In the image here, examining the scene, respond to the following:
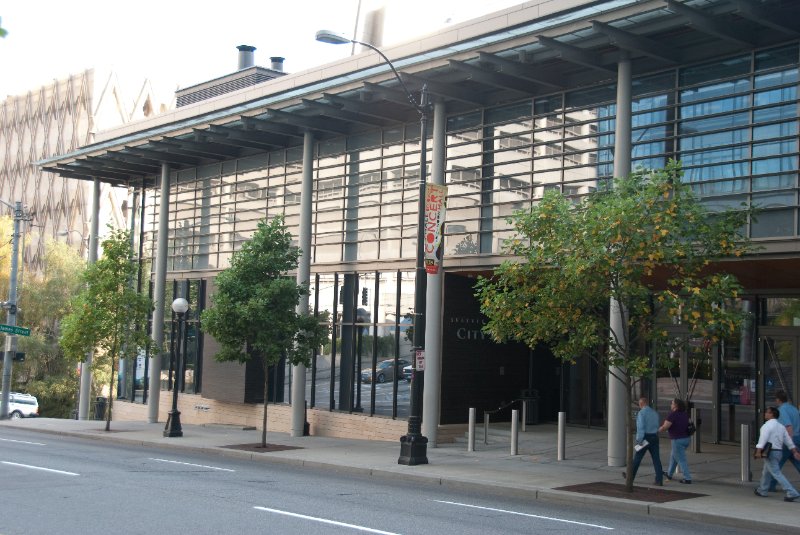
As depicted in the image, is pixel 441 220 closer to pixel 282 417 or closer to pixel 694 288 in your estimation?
pixel 694 288

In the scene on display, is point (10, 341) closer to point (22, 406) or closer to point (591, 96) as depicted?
point (22, 406)

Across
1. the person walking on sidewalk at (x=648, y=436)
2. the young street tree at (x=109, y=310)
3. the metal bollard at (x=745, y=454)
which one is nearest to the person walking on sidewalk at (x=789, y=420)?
the metal bollard at (x=745, y=454)

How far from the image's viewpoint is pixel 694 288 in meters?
14.2

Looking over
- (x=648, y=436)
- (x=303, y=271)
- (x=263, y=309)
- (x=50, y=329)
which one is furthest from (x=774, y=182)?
(x=50, y=329)

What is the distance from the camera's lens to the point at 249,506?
41.2 ft

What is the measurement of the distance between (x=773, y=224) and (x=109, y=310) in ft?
66.1

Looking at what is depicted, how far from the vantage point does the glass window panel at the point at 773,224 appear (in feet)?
54.4

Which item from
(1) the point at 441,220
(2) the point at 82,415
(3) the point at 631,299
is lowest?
(2) the point at 82,415

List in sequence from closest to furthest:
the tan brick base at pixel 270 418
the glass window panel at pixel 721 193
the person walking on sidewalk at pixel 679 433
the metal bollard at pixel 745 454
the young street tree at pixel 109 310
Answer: the person walking on sidewalk at pixel 679 433
the metal bollard at pixel 745 454
the glass window panel at pixel 721 193
the tan brick base at pixel 270 418
the young street tree at pixel 109 310

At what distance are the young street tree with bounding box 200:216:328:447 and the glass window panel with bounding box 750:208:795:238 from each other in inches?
448

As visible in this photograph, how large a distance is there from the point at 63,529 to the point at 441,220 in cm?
1097

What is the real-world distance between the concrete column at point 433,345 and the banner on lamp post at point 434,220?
2.77 meters

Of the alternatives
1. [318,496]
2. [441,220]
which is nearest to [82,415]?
[441,220]

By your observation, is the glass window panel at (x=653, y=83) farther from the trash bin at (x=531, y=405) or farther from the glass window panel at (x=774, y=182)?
the trash bin at (x=531, y=405)
